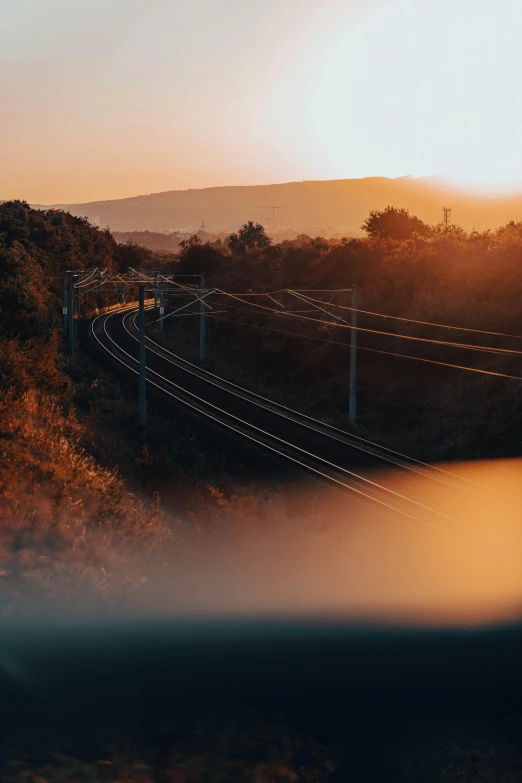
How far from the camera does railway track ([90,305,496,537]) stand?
19531mm

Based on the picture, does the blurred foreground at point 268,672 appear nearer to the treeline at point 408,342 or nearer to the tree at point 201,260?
the treeline at point 408,342

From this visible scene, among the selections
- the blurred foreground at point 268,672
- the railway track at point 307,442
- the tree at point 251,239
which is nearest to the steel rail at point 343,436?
the railway track at point 307,442

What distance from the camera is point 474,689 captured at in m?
9.23

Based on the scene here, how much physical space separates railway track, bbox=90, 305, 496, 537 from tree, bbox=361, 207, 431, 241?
30.9 meters

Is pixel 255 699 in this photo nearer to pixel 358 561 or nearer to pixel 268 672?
pixel 268 672

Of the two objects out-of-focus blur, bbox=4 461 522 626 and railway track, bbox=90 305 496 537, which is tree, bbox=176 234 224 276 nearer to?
railway track, bbox=90 305 496 537

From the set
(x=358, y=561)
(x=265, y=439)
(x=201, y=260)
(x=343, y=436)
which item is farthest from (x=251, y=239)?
(x=358, y=561)

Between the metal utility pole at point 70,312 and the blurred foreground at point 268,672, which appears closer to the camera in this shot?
the blurred foreground at point 268,672

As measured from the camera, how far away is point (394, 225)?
240ft

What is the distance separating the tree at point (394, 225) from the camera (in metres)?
71.7

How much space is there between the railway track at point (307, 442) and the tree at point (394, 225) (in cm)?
3092

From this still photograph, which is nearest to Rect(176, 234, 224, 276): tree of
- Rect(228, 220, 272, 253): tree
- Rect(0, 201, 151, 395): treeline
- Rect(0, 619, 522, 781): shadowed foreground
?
Rect(0, 201, 151, 395): treeline

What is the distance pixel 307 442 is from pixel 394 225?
49710 mm

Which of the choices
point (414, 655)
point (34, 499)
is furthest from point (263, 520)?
point (414, 655)
